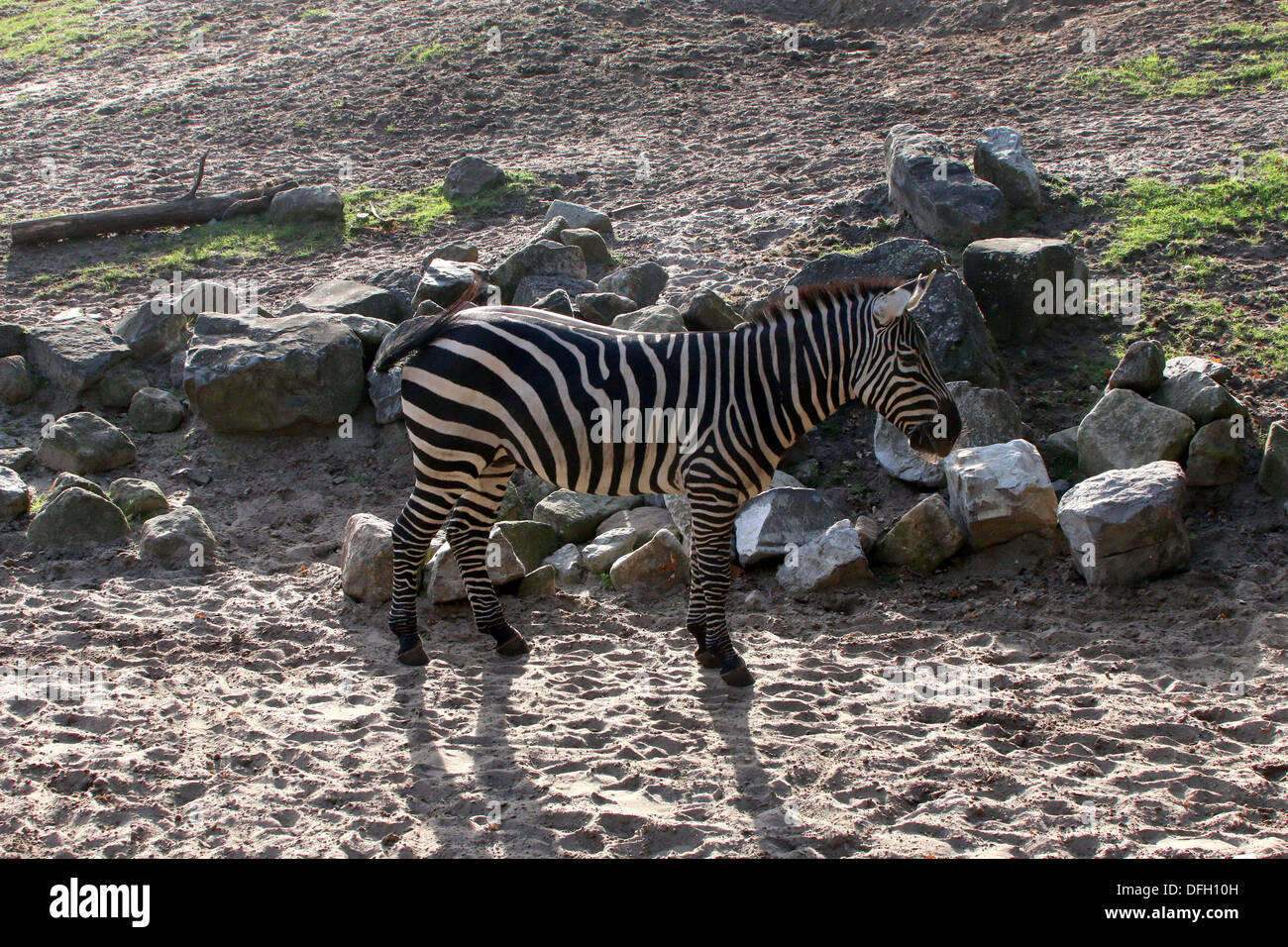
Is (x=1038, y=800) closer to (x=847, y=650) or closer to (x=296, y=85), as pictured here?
(x=847, y=650)

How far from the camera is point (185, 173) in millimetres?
13914

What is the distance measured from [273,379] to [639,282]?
3.17 m

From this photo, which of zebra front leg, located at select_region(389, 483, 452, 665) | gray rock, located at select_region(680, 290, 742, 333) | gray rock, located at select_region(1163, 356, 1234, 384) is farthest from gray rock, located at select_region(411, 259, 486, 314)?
gray rock, located at select_region(1163, 356, 1234, 384)

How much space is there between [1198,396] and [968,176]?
3574 millimetres

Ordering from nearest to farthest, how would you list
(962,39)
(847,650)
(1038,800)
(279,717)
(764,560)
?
(1038,800), (279,717), (847,650), (764,560), (962,39)

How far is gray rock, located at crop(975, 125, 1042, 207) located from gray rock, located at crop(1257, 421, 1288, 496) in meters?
3.95

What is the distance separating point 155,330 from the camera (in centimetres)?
973

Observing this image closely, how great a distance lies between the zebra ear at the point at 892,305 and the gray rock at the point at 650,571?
2.14 meters

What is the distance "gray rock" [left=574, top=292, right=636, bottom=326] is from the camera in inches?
357

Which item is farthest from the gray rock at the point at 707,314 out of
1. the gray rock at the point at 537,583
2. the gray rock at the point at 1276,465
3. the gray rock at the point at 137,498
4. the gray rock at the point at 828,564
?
the gray rock at the point at 137,498

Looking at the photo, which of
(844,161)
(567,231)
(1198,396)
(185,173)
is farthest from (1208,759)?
(185,173)

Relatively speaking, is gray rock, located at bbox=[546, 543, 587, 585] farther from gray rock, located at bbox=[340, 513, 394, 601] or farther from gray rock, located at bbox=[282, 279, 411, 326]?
gray rock, located at bbox=[282, 279, 411, 326]

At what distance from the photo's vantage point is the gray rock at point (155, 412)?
9.07 metres

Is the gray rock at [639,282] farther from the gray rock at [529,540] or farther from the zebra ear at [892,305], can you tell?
the zebra ear at [892,305]
